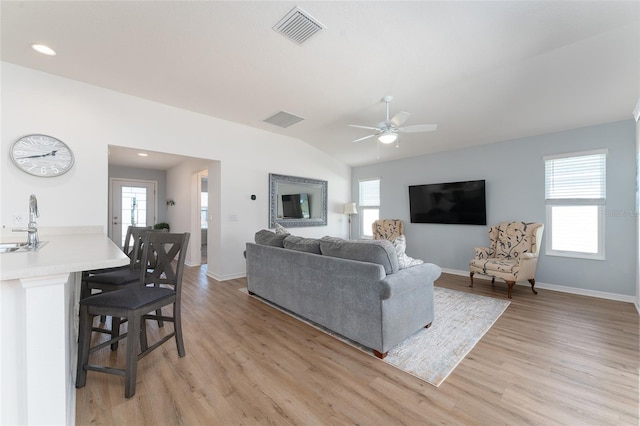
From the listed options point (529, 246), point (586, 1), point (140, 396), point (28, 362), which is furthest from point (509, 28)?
point (140, 396)

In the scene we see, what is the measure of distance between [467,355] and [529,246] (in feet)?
8.95

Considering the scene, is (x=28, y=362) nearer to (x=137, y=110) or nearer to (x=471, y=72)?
(x=137, y=110)

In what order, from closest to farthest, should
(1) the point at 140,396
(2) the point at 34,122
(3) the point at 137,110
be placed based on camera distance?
(1) the point at 140,396
(2) the point at 34,122
(3) the point at 137,110

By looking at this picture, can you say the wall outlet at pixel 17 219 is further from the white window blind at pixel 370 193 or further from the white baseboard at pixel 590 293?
the white baseboard at pixel 590 293

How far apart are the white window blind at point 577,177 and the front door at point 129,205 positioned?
29.5 ft

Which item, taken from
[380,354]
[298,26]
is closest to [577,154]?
[380,354]

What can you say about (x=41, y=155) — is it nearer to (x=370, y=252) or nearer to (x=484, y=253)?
(x=370, y=252)

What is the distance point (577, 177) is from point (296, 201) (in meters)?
4.86

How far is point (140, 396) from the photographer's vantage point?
1.73m

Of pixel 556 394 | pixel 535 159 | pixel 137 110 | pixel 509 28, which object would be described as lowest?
pixel 556 394

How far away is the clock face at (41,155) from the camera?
2.87 meters

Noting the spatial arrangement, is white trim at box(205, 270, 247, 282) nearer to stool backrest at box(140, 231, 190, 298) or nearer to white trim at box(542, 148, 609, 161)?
stool backrest at box(140, 231, 190, 298)

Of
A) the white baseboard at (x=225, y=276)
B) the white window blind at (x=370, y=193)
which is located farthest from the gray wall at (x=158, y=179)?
the white window blind at (x=370, y=193)

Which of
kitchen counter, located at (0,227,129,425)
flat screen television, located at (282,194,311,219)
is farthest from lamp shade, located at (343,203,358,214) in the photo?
kitchen counter, located at (0,227,129,425)
